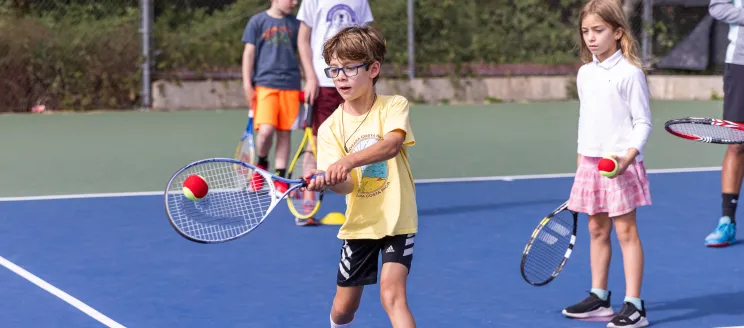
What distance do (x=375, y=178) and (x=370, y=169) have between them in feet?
0.13

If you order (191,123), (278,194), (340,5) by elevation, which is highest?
(340,5)

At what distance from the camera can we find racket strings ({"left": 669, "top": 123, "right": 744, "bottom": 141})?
16.9ft

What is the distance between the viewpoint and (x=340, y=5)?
24.6ft

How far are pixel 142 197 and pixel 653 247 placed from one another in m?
3.50

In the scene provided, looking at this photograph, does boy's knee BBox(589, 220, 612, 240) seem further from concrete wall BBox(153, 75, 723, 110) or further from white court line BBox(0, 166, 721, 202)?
concrete wall BBox(153, 75, 723, 110)

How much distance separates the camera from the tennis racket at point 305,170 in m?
7.45

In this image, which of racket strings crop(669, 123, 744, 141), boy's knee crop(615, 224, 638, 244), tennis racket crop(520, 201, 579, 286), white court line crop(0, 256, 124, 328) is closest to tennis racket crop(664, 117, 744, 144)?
racket strings crop(669, 123, 744, 141)

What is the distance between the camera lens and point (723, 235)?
22.2 feet

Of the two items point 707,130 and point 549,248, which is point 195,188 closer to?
point 549,248

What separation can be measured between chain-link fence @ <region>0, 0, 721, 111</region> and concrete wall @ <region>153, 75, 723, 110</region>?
0.45 feet

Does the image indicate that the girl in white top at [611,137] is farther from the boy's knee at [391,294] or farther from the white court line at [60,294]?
the white court line at [60,294]

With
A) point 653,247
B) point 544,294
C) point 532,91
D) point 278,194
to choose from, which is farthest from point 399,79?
point 278,194

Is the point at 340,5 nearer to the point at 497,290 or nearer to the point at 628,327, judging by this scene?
the point at 497,290

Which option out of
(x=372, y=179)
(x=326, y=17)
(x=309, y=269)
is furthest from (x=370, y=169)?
(x=326, y=17)
